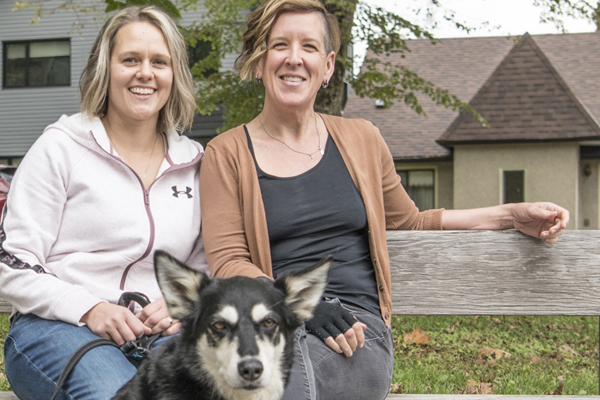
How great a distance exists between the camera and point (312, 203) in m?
3.01

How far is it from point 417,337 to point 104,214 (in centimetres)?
554

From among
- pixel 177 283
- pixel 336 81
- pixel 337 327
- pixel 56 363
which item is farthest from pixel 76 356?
pixel 336 81

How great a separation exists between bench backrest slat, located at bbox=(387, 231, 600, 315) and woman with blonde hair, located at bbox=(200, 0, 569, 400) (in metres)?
0.18

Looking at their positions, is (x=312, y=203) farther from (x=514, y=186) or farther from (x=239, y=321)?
(x=514, y=186)

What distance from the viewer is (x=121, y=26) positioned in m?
3.08

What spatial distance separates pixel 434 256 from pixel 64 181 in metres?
2.00

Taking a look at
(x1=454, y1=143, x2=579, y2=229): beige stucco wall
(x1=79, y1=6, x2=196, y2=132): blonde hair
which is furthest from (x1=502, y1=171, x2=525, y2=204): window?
(x1=79, y1=6, x2=196, y2=132): blonde hair

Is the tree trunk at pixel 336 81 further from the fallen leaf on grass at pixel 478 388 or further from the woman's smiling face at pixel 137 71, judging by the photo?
the woman's smiling face at pixel 137 71

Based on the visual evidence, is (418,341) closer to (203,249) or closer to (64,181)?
(203,249)

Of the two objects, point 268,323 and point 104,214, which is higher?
point 104,214

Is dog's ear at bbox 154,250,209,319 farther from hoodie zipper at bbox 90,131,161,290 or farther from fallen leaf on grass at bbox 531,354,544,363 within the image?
fallen leaf on grass at bbox 531,354,544,363

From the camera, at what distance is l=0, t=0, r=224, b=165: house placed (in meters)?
23.6

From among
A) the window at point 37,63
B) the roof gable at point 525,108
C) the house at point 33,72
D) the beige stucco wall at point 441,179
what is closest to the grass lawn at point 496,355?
the roof gable at point 525,108

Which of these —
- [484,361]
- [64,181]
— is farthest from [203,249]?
[484,361]
